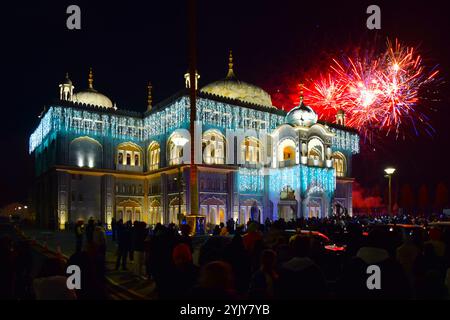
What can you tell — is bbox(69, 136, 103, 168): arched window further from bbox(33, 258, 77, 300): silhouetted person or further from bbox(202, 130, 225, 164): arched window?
bbox(33, 258, 77, 300): silhouetted person

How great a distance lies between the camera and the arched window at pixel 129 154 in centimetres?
4397

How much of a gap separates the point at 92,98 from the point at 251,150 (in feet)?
59.7

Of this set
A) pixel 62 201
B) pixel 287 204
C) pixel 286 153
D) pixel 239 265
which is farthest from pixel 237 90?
pixel 239 265

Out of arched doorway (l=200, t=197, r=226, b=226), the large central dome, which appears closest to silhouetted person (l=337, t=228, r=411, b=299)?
arched doorway (l=200, t=197, r=226, b=226)

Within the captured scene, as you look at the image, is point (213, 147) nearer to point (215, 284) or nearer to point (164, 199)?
point (164, 199)

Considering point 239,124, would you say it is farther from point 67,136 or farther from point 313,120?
point 67,136

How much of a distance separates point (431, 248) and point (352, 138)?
159 feet

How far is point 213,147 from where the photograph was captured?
136 ft

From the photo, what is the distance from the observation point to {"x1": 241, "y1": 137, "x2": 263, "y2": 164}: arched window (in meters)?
43.3

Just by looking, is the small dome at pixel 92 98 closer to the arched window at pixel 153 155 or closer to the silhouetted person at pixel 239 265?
the arched window at pixel 153 155

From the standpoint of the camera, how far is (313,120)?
43812 mm

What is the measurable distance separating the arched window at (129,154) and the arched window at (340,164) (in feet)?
72.7
